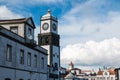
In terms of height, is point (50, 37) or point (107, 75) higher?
point (50, 37)

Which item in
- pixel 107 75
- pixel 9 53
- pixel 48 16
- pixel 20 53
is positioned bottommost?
pixel 9 53

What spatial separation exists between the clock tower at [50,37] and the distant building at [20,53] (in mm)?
24918

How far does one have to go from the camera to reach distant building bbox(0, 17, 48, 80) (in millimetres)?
32938

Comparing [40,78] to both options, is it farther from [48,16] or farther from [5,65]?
[48,16]

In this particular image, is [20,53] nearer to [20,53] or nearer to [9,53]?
[20,53]

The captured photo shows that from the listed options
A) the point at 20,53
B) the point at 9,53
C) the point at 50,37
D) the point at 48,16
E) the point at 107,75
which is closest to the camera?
the point at 9,53

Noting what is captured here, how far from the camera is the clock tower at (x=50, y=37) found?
76.2m

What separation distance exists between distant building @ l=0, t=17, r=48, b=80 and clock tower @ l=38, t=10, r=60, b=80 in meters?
24.9

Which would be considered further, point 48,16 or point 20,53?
point 48,16

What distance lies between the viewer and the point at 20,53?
38281 mm

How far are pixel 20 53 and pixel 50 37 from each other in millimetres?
38743

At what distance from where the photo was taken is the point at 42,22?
7856 cm

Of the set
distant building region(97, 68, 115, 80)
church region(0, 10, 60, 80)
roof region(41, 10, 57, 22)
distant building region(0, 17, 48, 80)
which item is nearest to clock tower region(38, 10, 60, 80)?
roof region(41, 10, 57, 22)

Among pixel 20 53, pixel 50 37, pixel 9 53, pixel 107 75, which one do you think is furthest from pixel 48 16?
pixel 107 75
